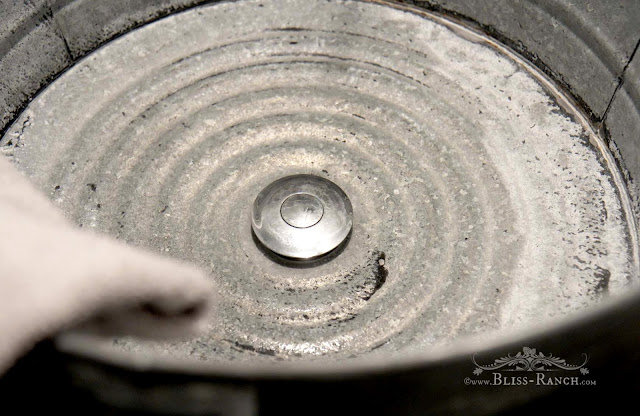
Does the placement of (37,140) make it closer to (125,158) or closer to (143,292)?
(125,158)

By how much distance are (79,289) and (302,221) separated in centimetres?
43

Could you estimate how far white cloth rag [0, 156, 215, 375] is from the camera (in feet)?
2.11

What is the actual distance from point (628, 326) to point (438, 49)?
73cm

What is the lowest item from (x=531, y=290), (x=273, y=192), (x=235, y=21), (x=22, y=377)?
(x=22, y=377)

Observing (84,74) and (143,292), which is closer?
(143,292)

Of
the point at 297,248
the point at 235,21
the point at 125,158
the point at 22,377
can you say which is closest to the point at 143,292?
the point at 22,377

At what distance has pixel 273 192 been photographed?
3.46ft

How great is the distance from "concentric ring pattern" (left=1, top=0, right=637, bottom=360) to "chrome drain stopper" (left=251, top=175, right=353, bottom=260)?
4 cm

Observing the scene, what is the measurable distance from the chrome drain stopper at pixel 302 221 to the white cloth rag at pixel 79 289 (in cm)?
30

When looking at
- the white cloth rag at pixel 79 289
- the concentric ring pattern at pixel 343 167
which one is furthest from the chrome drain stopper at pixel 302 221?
the white cloth rag at pixel 79 289
